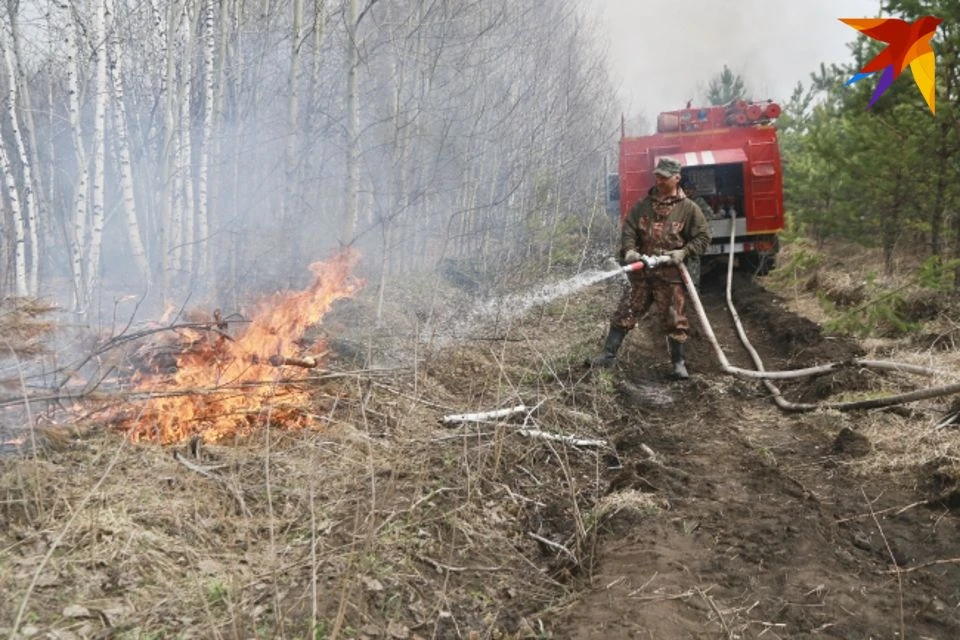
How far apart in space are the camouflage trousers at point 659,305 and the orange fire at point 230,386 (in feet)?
10.5

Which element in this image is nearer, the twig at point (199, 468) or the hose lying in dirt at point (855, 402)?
the twig at point (199, 468)

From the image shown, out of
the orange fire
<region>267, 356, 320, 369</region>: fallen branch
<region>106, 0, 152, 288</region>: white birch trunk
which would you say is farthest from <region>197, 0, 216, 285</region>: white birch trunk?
<region>267, 356, 320, 369</region>: fallen branch

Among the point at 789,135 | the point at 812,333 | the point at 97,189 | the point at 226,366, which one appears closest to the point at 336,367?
the point at 226,366

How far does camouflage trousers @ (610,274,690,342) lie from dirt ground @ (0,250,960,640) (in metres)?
1.17

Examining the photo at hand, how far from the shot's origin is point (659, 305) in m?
7.21

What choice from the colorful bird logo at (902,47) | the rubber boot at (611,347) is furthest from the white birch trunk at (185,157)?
the colorful bird logo at (902,47)

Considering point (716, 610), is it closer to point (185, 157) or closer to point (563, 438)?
point (563, 438)

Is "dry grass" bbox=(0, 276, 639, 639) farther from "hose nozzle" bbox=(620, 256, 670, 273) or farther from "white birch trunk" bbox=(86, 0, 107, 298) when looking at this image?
"white birch trunk" bbox=(86, 0, 107, 298)

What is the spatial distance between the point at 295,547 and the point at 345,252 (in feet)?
16.5

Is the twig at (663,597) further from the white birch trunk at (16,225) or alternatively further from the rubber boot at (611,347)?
the white birch trunk at (16,225)

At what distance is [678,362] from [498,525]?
3770mm

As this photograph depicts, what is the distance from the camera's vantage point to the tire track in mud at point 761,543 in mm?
2860

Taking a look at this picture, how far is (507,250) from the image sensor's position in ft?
50.9

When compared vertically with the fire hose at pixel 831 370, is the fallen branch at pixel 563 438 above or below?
below
